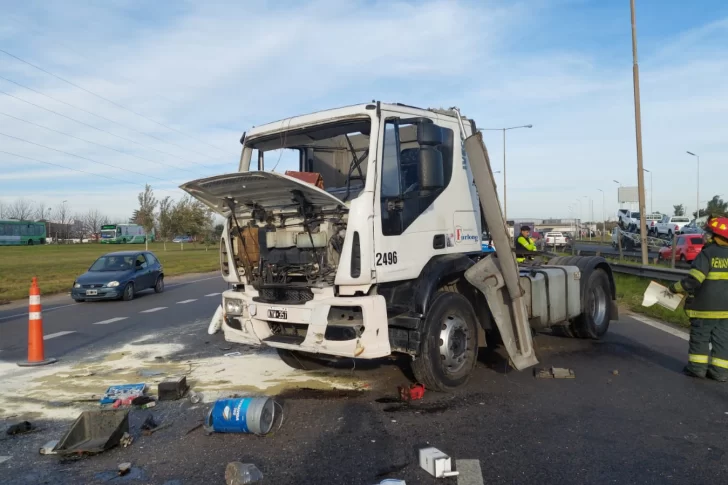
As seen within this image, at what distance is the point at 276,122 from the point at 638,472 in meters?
4.84

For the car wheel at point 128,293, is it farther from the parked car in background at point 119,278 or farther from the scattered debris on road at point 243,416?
the scattered debris on road at point 243,416

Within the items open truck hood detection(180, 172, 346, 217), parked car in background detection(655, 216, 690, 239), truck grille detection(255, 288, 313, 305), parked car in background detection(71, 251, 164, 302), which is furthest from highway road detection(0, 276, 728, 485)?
parked car in background detection(655, 216, 690, 239)

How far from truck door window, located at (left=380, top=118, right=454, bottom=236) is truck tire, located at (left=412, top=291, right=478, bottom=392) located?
90 cm

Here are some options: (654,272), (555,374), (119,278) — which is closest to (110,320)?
(119,278)

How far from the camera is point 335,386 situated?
652 centimetres

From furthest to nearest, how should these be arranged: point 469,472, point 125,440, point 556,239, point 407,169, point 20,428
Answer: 1. point 556,239
2. point 407,169
3. point 20,428
4. point 125,440
5. point 469,472

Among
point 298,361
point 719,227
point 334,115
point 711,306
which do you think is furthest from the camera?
point 298,361

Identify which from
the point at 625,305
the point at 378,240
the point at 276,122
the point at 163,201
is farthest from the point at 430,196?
the point at 163,201

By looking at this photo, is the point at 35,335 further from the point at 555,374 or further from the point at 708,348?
the point at 708,348

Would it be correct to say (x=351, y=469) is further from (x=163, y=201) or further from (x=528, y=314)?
(x=163, y=201)

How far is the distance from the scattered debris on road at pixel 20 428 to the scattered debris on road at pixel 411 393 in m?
3.33

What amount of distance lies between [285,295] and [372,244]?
3.91 feet

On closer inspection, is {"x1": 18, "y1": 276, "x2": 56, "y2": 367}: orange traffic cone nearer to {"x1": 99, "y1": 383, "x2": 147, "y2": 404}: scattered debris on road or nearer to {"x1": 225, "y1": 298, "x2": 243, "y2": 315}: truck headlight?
{"x1": 99, "y1": 383, "x2": 147, "y2": 404}: scattered debris on road

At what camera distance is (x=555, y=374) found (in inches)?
266
